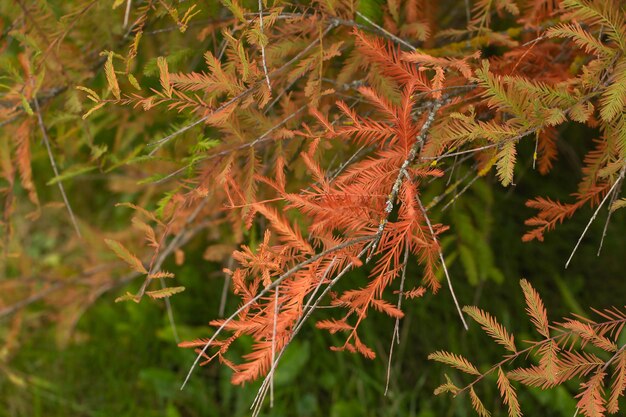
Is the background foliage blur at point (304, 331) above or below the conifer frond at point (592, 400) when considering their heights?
below

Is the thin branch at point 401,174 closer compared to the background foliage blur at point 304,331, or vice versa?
the thin branch at point 401,174

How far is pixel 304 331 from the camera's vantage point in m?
2.09

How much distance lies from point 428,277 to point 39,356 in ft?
5.70

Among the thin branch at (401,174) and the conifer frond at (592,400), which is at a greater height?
the thin branch at (401,174)

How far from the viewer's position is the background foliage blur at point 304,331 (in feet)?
5.98

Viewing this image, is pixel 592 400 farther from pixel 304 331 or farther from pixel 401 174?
pixel 304 331

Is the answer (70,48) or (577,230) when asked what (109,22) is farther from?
(577,230)

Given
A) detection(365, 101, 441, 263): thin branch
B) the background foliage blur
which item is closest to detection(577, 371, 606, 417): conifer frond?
detection(365, 101, 441, 263): thin branch

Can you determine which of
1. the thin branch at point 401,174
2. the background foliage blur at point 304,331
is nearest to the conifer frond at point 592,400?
the thin branch at point 401,174

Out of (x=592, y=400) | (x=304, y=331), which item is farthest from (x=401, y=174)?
(x=304, y=331)

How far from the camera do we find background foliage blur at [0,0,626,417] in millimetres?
1821

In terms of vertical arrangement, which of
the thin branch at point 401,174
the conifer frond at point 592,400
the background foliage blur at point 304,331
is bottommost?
the background foliage blur at point 304,331

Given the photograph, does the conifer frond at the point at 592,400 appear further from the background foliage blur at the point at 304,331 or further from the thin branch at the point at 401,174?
the background foliage blur at the point at 304,331

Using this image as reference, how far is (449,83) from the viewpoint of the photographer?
1.13 m
